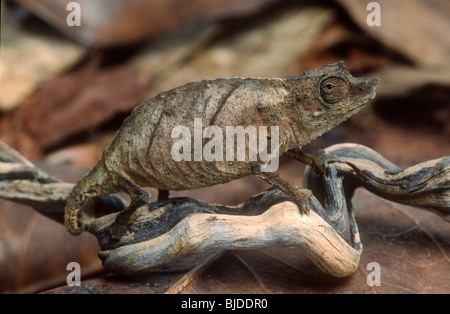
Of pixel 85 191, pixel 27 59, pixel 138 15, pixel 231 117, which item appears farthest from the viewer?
pixel 27 59

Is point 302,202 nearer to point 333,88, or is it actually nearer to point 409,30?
point 333,88

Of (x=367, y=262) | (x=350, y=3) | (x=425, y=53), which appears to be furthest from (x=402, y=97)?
(x=367, y=262)

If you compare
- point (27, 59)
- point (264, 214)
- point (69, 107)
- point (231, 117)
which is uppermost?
point (27, 59)

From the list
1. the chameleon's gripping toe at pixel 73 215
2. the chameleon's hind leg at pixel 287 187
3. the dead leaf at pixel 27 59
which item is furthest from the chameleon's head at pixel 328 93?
the dead leaf at pixel 27 59

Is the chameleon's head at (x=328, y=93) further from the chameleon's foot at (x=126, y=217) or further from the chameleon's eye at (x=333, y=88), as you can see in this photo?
the chameleon's foot at (x=126, y=217)

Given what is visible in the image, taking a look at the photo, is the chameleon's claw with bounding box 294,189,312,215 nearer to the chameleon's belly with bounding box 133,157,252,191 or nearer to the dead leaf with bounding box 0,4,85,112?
the chameleon's belly with bounding box 133,157,252,191

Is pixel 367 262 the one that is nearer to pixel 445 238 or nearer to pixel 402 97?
pixel 445 238

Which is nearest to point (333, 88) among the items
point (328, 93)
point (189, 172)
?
point (328, 93)
